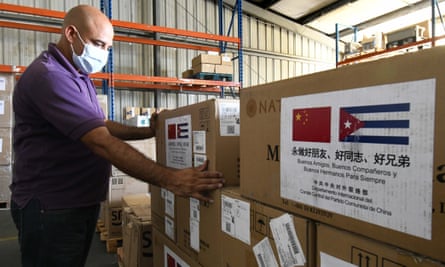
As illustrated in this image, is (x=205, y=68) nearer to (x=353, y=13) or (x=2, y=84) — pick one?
(x=2, y=84)

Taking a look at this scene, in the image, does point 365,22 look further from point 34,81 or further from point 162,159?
point 34,81

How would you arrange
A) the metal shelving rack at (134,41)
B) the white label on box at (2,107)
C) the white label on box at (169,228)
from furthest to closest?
the metal shelving rack at (134,41) → the white label on box at (2,107) → the white label on box at (169,228)

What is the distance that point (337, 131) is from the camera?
0.72 metres

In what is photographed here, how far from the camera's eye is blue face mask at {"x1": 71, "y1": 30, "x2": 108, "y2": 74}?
1.52m

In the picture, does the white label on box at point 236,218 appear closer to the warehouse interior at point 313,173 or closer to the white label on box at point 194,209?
the warehouse interior at point 313,173

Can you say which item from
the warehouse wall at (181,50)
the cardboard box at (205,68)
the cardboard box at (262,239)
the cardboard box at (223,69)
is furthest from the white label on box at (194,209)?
the warehouse wall at (181,50)

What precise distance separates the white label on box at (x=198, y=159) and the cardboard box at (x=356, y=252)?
569 mm

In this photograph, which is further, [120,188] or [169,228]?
[120,188]

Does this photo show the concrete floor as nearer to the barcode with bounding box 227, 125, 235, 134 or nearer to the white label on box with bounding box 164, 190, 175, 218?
the white label on box with bounding box 164, 190, 175, 218

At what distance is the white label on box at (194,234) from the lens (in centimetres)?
132

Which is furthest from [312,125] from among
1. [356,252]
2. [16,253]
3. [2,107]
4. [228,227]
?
[2,107]

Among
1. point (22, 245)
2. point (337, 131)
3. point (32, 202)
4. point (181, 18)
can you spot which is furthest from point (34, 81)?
point (181, 18)

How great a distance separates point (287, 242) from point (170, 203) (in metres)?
0.83

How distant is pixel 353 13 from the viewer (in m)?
6.65
